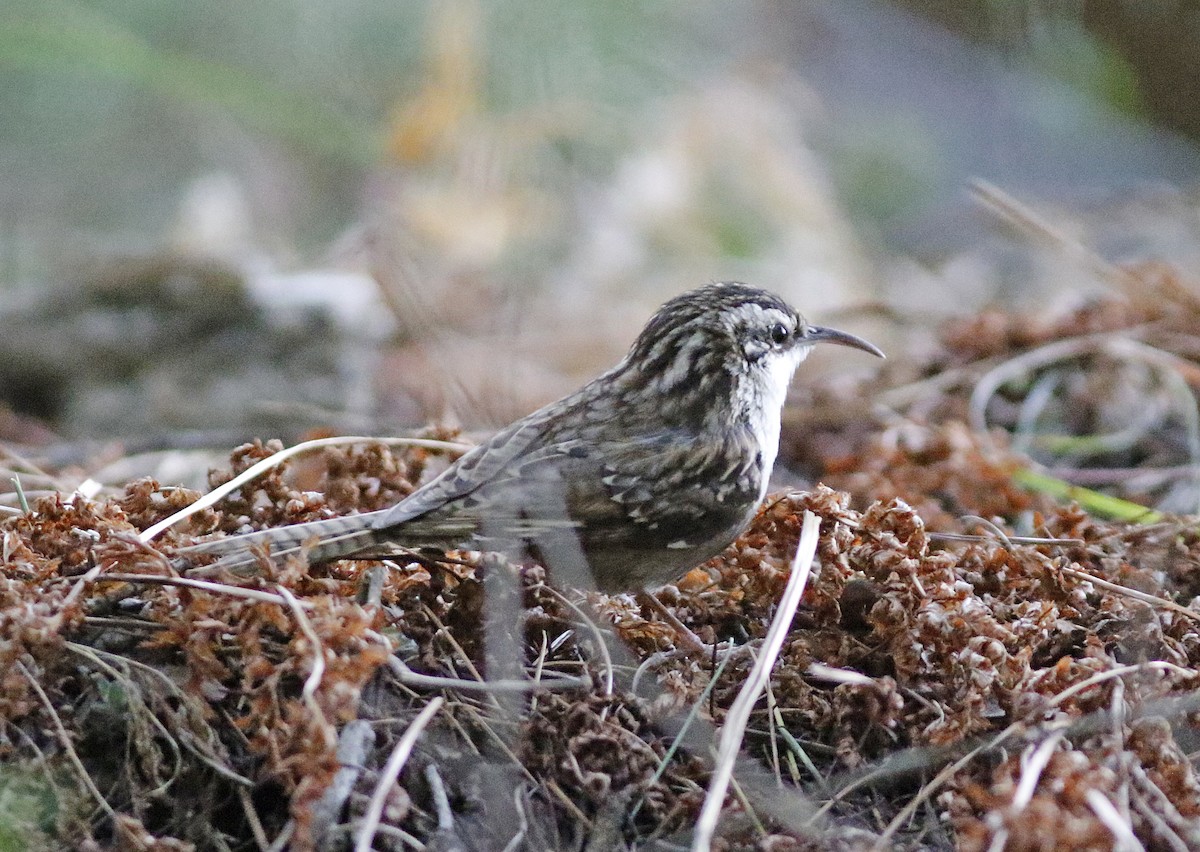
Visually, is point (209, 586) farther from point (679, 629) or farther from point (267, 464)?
point (679, 629)

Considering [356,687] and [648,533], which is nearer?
[356,687]

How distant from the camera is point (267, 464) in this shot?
4.27m

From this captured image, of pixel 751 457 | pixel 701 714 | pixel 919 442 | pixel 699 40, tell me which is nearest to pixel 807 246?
pixel 699 40

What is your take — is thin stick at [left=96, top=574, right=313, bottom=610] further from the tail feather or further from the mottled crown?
the mottled crown

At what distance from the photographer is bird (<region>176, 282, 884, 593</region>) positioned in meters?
4.05

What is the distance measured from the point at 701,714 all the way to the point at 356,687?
1042mm

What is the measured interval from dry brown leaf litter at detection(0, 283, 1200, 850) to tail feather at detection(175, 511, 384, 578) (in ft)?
0.35

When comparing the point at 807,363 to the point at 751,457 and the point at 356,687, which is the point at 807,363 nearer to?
the point at 751,457

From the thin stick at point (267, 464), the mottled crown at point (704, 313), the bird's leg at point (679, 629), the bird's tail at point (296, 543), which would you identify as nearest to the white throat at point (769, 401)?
the mottled crown at point (704, 313)

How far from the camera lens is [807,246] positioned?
1173cm

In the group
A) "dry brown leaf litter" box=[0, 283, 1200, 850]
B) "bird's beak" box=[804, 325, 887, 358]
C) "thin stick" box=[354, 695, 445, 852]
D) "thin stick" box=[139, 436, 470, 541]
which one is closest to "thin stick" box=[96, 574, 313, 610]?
"dry brown leaf litter" box=[0, 283, 1200, 850]

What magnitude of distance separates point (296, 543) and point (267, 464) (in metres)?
0.60

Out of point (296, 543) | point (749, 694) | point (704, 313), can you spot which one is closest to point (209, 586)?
point (296, 543)

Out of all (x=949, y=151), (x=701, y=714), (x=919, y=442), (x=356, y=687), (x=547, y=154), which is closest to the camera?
(x=356, y=687)
